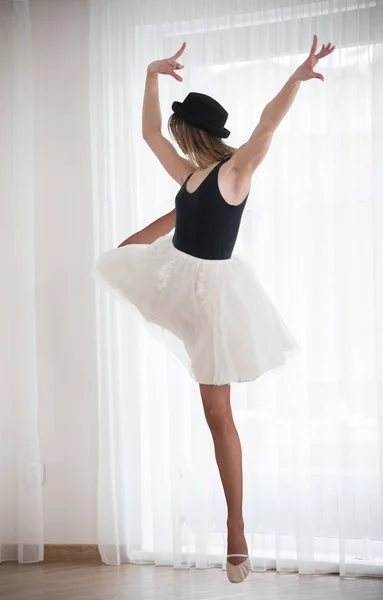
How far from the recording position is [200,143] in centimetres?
237

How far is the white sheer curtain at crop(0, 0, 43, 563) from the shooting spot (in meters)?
3.43

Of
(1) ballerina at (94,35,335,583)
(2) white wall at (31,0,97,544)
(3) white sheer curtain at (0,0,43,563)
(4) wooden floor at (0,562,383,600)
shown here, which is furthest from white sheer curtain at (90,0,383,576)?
(1) ballerina at (94,35,335,583)

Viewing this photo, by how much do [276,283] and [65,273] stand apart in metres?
1.14

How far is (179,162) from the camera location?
2541 mm

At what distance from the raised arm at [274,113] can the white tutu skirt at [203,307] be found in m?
0.37

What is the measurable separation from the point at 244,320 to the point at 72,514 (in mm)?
1878

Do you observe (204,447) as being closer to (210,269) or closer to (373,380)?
(373,380)

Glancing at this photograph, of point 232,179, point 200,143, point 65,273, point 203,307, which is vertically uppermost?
point 200,143

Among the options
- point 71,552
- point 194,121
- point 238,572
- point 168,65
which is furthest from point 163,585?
point 168,65

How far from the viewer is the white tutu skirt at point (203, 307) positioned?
2250 mm

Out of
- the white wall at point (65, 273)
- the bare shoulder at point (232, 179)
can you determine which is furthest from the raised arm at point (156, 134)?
the white wall at point (65, 273)

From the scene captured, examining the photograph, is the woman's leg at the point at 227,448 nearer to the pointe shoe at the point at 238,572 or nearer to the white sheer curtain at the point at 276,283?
the pointe shoe at the point at 238,572

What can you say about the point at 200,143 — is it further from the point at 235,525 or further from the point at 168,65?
the point at 235,525

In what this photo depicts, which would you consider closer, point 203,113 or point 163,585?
point 203,113
